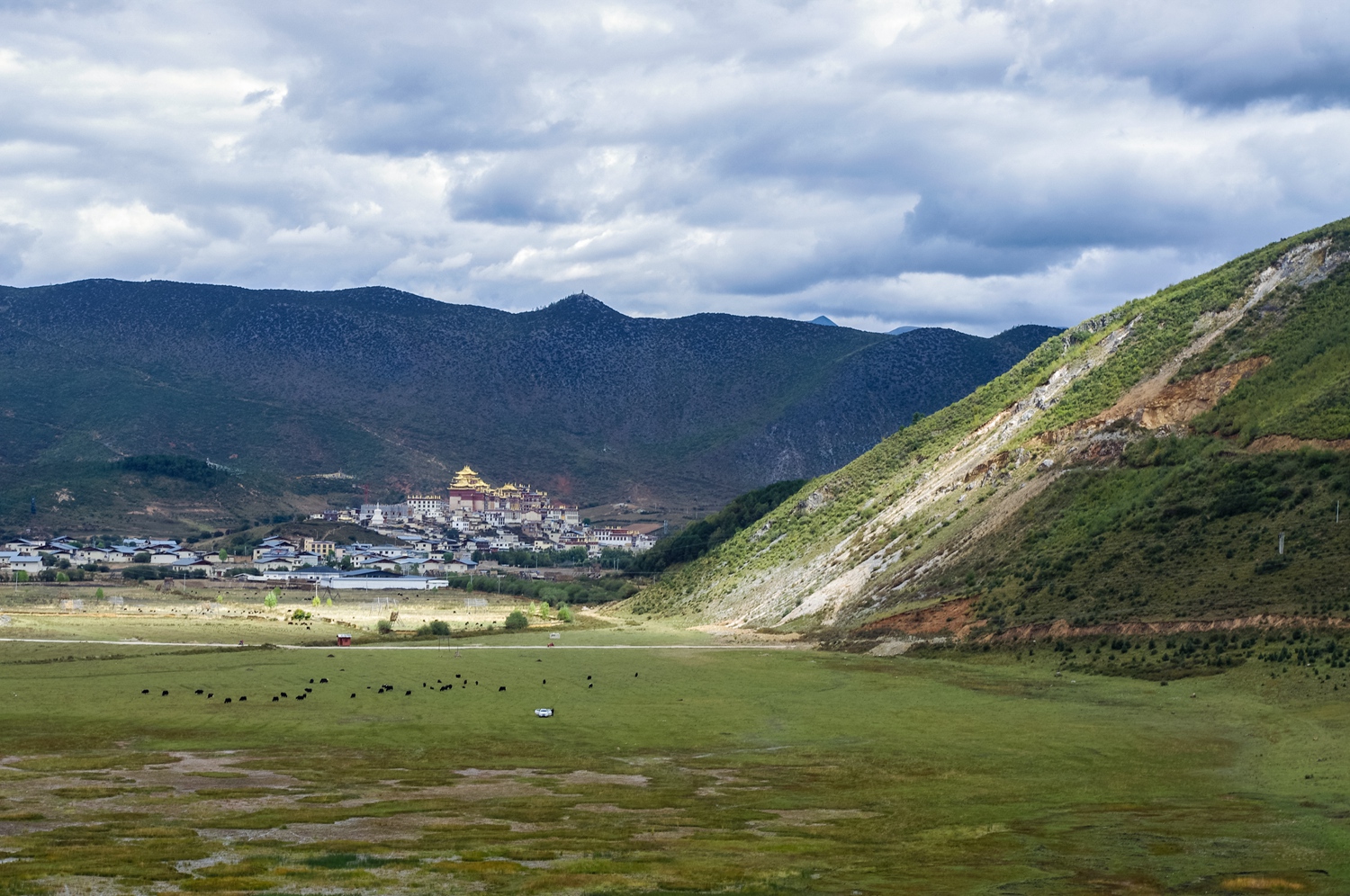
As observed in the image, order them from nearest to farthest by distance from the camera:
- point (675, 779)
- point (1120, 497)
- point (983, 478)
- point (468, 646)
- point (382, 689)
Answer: point (675, 779) < point (382, 689) < point (1120, 497) < point (468, 646) < point (983, 478)

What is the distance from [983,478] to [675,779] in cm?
6109

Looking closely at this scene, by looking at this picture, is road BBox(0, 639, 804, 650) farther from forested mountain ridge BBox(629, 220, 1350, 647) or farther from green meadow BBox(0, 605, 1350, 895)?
green meadow BBox(0, 605, 1350, 895)

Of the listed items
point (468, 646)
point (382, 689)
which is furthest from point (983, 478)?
point (382, 689)

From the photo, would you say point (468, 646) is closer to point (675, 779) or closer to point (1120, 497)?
point (1120, 497)

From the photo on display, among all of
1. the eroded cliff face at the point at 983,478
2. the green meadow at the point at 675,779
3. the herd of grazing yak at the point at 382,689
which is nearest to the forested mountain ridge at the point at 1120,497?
the eroded cliff face at the point at 983,478

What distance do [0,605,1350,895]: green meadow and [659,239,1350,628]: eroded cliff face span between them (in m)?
20.3

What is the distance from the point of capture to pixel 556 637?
98.6 meters

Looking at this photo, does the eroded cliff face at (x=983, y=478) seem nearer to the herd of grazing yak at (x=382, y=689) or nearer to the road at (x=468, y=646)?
the road at (x=468, y=646)

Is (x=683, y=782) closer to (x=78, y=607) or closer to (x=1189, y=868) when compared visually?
(x=1189, y=868)

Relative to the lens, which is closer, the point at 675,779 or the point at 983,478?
the point at 675,779

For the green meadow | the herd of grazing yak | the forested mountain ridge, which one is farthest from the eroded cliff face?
the herd of grazing yak

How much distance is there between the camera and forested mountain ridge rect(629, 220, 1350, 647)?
72.4 m

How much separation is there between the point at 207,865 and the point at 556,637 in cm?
6588

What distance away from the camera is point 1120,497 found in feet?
282
